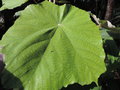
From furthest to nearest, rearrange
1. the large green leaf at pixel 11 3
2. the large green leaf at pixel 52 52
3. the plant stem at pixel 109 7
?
the plant stem at pixel 109 7 < the large green leaf at pixel 11 3 < the large green leaf at pixel 52 52

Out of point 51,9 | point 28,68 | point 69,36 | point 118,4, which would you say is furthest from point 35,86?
point 118,4

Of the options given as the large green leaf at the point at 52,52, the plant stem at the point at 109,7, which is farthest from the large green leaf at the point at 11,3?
the plant stem at the point at 109,7

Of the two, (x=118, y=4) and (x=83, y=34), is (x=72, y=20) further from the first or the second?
(x=118, y=4)

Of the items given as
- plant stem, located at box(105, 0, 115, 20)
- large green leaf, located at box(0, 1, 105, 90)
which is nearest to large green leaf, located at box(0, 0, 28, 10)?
large green leaf, located at box(0, 1, 105, 90)

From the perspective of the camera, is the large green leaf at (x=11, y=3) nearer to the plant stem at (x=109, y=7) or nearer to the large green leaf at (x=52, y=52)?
the large green leaf at (x=52, y=52)

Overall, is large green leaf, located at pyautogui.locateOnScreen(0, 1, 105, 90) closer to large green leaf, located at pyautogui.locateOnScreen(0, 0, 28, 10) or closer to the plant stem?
large green leaf, located at pyautogui.locateOnScreen(0, 0, 28, 10)

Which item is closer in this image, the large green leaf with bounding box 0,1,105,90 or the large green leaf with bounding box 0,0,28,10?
the large green leaf with bounding box 0,1,105,90

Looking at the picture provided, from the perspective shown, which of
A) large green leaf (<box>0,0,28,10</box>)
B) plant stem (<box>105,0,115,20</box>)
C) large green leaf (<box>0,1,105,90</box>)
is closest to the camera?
large green leaf (<box>0,1,105,90</box>)

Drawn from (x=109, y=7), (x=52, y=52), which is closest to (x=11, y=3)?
(x=52, y=52)
